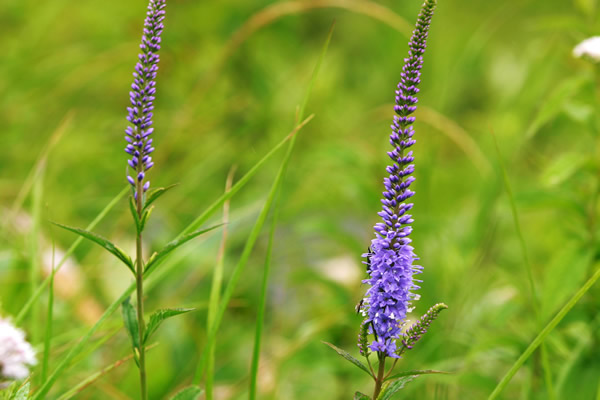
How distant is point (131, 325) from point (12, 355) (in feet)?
0.99

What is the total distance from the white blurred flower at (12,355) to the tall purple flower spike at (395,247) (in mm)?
595

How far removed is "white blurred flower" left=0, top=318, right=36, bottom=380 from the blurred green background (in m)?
0.92

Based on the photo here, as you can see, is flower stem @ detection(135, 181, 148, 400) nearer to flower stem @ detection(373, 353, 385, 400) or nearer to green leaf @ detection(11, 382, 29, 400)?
green leaf @ detection(11, 382, 29, 400)

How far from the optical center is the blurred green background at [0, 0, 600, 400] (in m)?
2.25

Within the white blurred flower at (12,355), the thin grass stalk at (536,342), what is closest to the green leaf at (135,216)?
the white blurred flower at (12,355)

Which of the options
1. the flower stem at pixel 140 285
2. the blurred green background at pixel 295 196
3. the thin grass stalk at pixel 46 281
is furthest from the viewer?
the blurred green background at pixel 295 196

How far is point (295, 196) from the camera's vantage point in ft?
11.7

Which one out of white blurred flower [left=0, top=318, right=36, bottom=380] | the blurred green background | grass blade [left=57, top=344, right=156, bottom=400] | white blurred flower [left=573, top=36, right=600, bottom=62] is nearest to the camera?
white blurred flower [left=0, top=318, right=36, bottom=380]

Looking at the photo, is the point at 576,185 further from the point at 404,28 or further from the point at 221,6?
the point at 221,6

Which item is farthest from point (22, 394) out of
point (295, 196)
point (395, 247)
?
point (295, 196)

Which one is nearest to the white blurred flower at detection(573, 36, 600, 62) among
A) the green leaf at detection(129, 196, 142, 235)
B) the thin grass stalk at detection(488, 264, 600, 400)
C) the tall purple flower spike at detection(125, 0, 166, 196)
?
the thin grass stalk at detection(488, 264, 600, 400)

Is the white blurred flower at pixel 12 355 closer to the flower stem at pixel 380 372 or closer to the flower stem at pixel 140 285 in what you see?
A: the flower stem at pixel 140 285

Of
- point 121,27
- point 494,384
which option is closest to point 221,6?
point 121,27

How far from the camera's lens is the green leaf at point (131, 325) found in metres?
1.28
